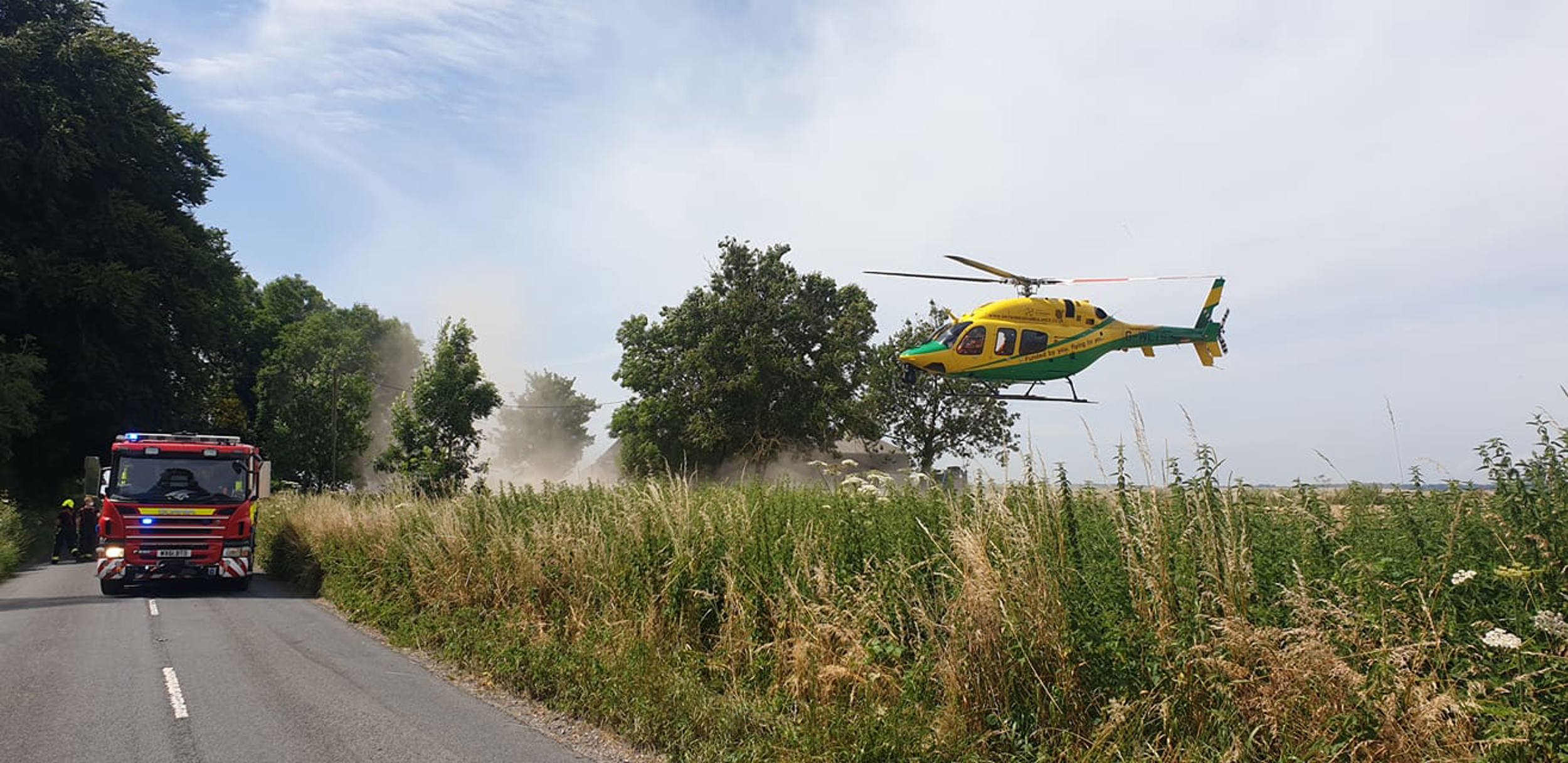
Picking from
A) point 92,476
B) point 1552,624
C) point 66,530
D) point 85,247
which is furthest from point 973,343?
point 85,247

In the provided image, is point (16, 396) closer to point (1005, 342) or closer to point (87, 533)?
point (87, 533)

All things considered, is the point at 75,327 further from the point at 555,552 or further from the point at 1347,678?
the point at 1347,678

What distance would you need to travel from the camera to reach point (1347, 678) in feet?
14.6

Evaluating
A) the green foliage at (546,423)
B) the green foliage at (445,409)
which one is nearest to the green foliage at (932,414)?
the green foliage at (445,409)

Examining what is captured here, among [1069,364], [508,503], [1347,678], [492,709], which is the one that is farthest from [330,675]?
[1069,364]

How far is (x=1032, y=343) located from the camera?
18953 millimetres

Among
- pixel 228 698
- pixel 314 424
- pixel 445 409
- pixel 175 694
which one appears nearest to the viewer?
pixel 228 698

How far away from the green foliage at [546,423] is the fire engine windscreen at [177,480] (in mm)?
82220

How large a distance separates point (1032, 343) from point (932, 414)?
86.2 ft

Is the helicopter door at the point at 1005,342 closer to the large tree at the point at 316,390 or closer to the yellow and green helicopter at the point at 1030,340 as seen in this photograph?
the yellow and green helicopter at the point at 1030,340

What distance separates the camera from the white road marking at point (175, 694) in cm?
788

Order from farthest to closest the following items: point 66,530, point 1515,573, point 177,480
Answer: point 66,530 < point 177,480 < point 1515,573

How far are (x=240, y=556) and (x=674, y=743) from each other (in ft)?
48.1

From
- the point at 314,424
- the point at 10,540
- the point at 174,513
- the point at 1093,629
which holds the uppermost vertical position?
the point at 314,424
